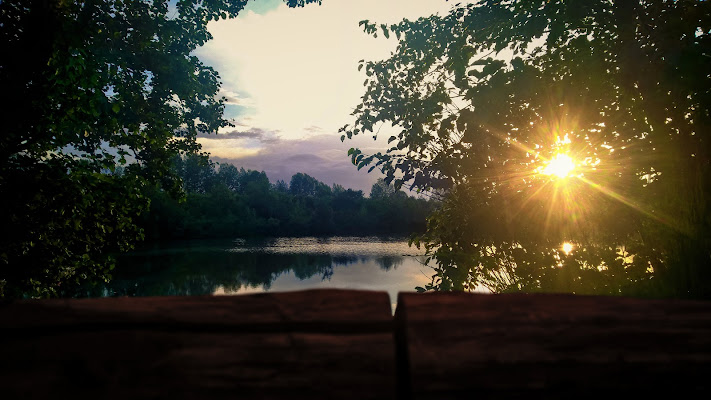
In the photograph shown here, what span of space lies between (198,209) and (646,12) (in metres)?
67.3

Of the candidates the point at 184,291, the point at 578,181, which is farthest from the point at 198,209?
the point at 578,181

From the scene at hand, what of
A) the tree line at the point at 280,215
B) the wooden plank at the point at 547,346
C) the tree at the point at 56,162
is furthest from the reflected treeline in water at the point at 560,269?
the tree line at the point at 280,215

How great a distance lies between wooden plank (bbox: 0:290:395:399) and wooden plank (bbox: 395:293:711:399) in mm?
80

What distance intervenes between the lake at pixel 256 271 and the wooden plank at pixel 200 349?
18740mm

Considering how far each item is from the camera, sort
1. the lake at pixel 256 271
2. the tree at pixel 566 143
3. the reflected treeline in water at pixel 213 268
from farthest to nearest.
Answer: the lake at pixel 256 271
the reflected treeline in water at pixel 213 268
the tree at pixel 566 143

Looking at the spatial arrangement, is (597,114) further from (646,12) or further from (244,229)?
(244,229)

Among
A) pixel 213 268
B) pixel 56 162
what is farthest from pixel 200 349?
pixel 213 268

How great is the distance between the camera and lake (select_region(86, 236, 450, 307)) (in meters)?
25.0

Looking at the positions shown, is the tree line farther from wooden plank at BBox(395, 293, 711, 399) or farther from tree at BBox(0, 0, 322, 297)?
wooden plank at BBox(395, 293, 711, 399)

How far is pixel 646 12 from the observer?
4.39m

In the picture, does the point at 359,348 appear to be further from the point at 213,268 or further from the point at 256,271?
the point at 213,268

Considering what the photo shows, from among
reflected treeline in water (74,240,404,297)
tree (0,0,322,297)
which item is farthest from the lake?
tree (0,0,322,297)

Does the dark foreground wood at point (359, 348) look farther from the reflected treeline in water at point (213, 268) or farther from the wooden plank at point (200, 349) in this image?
the reflected treeline in water at point (213, 268)

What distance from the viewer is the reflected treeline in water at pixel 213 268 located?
24.5 metres
